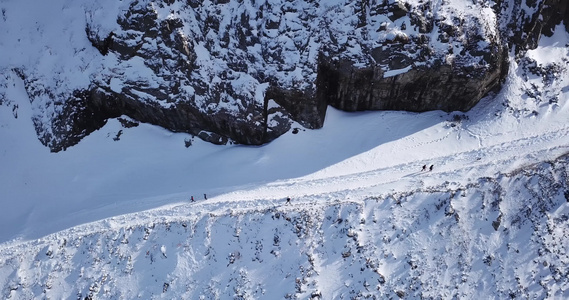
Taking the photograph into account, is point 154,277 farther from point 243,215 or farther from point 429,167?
point 429,167

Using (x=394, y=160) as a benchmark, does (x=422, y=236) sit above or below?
below

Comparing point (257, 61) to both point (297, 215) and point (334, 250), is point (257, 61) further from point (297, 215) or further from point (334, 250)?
point (334, 250)

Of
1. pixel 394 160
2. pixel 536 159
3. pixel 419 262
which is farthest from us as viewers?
pixel 394 160

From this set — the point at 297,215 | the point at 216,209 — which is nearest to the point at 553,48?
the point at 297,215

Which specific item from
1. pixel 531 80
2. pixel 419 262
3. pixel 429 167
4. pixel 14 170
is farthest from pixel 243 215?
pixel 531 80

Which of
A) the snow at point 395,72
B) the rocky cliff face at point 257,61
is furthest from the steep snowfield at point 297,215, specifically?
the snow at point 395,72

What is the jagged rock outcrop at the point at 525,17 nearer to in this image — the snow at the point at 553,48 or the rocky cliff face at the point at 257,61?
the rocky cliff face at the point at 257,61

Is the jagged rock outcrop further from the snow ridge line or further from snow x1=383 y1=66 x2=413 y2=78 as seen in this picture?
the snow ridge line
